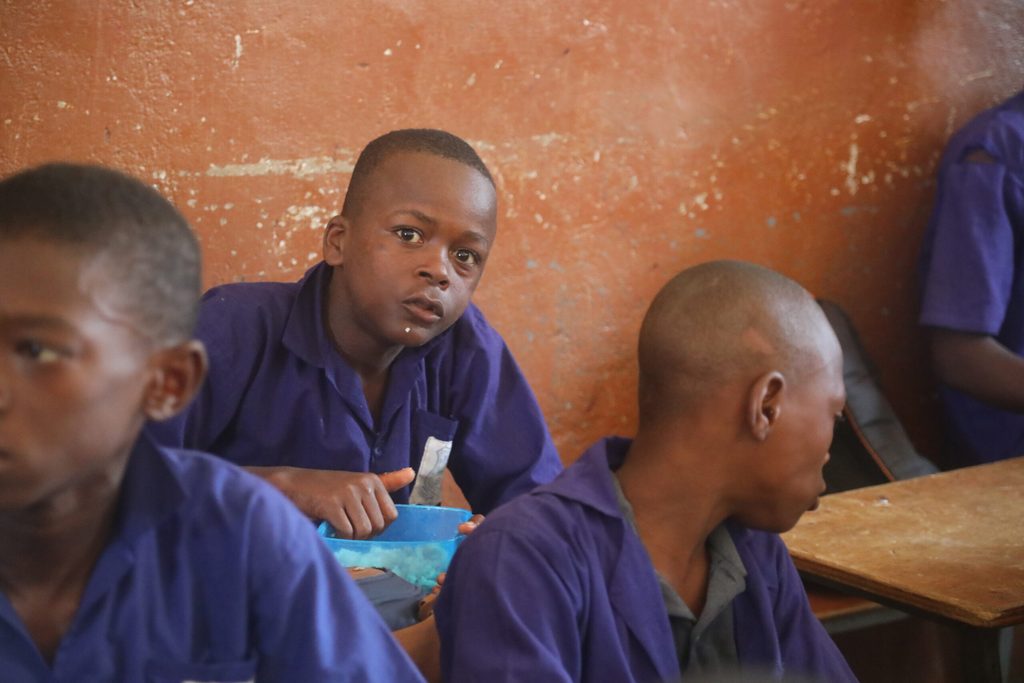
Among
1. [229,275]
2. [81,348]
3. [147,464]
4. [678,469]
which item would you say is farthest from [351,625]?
[229,275]

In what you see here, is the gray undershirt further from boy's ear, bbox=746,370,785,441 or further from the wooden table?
the wooden table

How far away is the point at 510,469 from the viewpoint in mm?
2594

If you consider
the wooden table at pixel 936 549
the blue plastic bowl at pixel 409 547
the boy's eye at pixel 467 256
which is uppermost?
the boy's eye at pixel 467 256

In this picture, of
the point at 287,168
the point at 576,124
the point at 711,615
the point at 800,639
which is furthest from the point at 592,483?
the point at 576,124

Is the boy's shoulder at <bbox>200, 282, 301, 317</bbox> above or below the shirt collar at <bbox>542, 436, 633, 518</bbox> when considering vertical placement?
above

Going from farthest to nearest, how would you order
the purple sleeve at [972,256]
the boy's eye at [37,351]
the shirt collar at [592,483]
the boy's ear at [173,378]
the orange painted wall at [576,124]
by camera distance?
the purple sleeve at [972,256] < the orange painted wall at [576,124] < the shirt collar at [592,483] < the boy's ear at [173,378] < the boy's eye at [37,351]

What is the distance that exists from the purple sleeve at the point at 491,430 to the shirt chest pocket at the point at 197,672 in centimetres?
125

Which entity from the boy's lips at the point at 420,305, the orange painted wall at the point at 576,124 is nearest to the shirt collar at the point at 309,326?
the boy's lips at the point at 420,305

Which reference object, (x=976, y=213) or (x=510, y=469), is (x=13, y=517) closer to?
(x=510, y=469)

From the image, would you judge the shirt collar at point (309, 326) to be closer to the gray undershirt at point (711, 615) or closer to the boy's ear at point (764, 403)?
the gray undershirt at point (711, 615)

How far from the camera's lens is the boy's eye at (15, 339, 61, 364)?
1.20 meters

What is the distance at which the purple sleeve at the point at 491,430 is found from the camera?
2.58m

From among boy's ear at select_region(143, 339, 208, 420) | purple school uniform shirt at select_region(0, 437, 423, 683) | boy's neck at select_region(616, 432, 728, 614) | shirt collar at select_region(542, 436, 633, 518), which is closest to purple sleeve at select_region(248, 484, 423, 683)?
purple school uniform shirt at select_region(0, 437, 423, 683)

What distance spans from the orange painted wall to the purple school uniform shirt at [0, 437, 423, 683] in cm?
168
